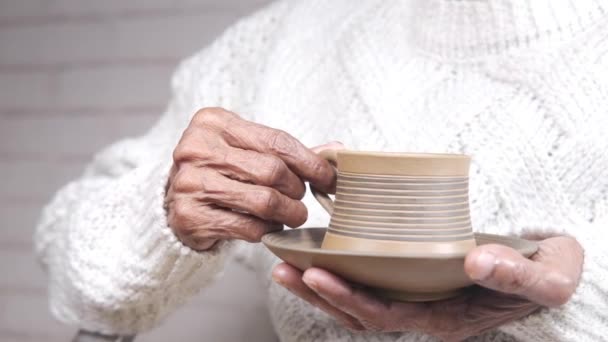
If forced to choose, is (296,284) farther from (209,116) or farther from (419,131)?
(419,131)

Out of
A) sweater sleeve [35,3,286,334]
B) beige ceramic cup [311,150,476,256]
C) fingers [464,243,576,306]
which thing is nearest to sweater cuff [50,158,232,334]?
sweater sleeve [35,3,286,334]

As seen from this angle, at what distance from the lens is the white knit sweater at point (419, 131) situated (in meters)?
0.81

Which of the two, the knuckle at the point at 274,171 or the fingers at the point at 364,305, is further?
the knuckle at the point at 274,171

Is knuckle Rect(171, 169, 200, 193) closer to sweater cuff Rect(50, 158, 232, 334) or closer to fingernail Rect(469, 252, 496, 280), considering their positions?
sweater cuff Rect(50, 158, 232, 334)

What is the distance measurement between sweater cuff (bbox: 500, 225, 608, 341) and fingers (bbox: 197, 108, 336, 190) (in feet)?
0.72

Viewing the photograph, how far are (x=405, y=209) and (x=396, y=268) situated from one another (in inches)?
2.6

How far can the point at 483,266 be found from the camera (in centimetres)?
51

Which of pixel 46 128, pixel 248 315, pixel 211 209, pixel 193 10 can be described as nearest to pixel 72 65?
pixel 46 128

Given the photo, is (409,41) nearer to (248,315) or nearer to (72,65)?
(248,315)

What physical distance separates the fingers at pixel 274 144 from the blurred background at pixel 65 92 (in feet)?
2.85

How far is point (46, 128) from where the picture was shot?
1777mm

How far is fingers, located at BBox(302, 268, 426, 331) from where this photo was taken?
58cm

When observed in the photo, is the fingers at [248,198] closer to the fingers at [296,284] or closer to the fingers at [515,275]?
the fingers at [296,284]

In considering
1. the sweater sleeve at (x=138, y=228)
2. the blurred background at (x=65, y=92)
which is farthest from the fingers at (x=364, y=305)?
the blurred background at (x=65, y=92)
